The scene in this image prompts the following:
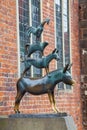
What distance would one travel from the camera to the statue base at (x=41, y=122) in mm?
5551

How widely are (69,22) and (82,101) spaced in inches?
78.1

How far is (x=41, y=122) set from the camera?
5664mm

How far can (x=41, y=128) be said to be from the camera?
223 inches

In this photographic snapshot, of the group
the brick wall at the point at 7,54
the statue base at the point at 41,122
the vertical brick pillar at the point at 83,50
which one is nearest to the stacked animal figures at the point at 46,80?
the statue base at the point at 41,122

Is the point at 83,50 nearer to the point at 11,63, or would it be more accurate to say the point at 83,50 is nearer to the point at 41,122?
the point at 11,63

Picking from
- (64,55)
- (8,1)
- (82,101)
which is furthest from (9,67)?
(82,101)

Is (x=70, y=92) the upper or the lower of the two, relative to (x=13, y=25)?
lower

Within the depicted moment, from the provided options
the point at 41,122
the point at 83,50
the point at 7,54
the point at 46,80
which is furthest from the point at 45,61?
the point at 83,50

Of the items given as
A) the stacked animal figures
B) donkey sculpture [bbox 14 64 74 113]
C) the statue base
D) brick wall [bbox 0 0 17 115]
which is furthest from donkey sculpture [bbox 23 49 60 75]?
A: brick wall [bbox 0 0 17 115]

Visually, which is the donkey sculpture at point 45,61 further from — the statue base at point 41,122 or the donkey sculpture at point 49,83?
the statue base at point 41,122

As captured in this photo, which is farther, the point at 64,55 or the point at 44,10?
the point at 64,55

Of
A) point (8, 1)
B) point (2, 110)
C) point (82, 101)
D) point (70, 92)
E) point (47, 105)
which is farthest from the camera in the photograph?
point (82, 101)

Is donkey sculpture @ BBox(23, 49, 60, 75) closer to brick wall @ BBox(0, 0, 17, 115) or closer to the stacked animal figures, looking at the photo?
the stacked animal figures

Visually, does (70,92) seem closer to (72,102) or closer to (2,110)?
(72,102)
